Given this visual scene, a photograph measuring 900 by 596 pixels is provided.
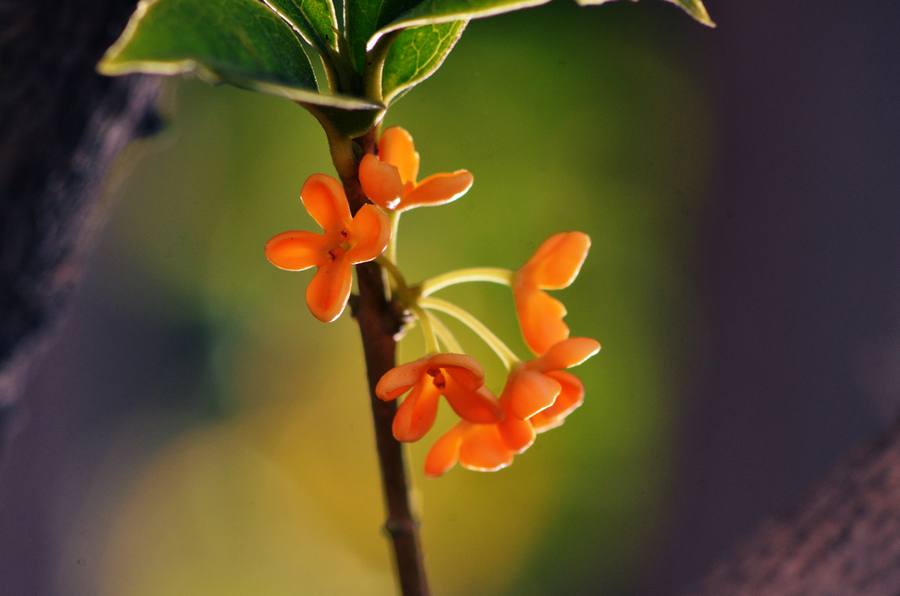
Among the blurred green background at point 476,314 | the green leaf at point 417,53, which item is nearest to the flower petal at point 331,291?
the green leaf at point 417,53

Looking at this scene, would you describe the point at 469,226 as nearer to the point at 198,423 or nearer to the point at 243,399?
the point at 243,399

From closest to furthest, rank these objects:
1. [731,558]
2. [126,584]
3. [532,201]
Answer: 1. [731,558]
2. [126,584]
3. [532,201]

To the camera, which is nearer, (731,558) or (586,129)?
(731,558)

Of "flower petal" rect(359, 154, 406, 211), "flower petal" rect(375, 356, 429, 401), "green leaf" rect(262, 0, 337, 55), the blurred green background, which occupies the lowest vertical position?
Result: the blurred green background

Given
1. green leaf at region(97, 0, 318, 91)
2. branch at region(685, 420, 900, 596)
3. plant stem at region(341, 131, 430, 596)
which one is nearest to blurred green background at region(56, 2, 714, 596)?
branch at region(685, 420, 900, 596)

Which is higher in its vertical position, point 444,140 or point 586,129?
point 444,140

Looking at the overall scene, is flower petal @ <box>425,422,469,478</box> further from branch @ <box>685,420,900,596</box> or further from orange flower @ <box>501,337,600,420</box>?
branch @ <box>685,420,900,596</box>

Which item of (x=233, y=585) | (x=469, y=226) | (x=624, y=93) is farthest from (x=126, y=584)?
(x=624, y=93)

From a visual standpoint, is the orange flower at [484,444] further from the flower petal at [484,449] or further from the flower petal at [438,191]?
the flower petal at [438,191]
